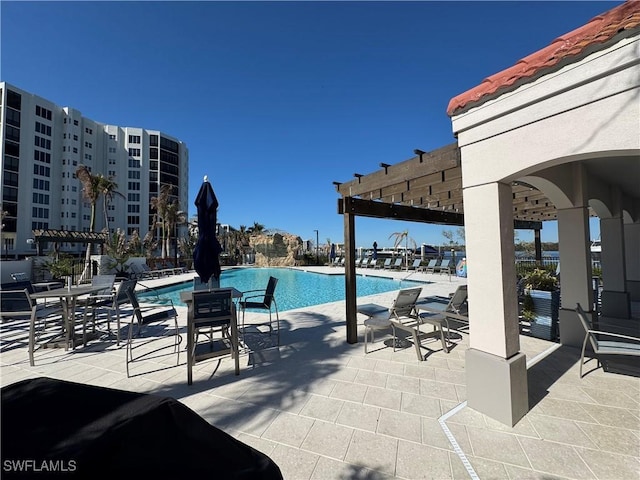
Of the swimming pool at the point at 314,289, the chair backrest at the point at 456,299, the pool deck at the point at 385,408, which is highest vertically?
the chair backrest at the point at 456,299

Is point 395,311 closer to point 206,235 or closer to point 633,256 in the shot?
point 206,235

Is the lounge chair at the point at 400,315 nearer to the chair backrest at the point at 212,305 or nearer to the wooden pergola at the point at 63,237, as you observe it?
the chair backrest at the point at 212,305

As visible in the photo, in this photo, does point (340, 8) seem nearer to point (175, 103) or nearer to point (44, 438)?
point (44, 438)

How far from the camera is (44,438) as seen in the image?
0.82 meters

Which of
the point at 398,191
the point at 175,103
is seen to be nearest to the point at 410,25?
the point at 398,191

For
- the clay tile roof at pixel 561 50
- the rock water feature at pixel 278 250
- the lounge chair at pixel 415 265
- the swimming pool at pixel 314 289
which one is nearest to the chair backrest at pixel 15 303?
the swimming pool at pixel 314 289

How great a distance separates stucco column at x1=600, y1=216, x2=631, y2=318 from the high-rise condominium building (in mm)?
29556

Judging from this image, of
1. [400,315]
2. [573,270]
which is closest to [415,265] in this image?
[573,270]

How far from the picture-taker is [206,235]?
15.6ft

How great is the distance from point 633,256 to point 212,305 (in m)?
10.8

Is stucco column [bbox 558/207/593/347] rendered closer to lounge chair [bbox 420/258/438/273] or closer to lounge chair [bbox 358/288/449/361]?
lounge chair [bbox 358/288/449/361]

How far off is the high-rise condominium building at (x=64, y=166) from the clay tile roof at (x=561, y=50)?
27797 millimetres

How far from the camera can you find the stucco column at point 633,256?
7195 millimetres

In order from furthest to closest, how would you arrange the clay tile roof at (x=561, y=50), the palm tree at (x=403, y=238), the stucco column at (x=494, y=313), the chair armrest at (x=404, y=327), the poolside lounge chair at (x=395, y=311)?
the palm tree at (x=403, y=238)
the poolside lounge chair at (x=395, y=311)
the chair armrest at (x=404, y=327)
the stucco column at (x=494, y=313)
the clay tile roof at (x=561, y=50)
